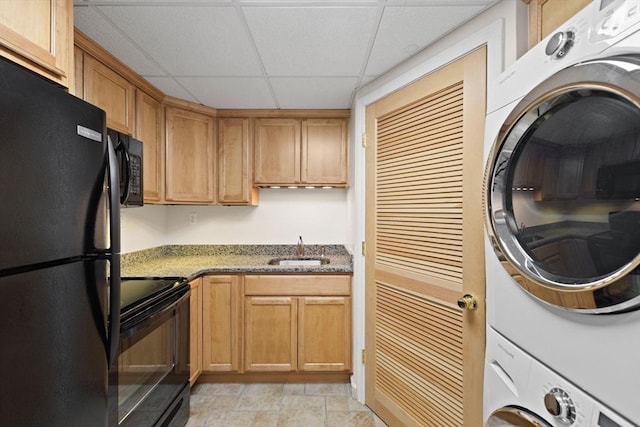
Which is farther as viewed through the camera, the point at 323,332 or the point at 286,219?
the point at 286,219

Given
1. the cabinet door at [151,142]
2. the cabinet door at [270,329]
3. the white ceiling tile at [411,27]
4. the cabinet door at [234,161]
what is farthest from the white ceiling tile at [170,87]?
the cabinet door at [270,329]

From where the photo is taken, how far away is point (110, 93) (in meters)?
1.80

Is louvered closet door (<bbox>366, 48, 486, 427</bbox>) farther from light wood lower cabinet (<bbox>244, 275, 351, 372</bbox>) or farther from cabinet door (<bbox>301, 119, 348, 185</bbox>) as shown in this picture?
cabinet door (<bbox>301, 119, 348, 185</bbox>)

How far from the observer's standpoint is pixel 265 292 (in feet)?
7.54

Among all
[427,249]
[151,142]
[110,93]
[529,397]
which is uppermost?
[110,93]

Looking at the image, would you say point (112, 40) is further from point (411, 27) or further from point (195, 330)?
point (195, 330)

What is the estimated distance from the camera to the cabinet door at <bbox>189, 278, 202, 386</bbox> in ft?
7.07

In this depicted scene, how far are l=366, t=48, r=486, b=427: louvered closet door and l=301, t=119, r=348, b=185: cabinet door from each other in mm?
696

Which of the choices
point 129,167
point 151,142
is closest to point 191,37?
point 129,167

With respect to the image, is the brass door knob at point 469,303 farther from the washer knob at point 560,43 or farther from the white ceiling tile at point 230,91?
the white ceiling tile at point 230,91

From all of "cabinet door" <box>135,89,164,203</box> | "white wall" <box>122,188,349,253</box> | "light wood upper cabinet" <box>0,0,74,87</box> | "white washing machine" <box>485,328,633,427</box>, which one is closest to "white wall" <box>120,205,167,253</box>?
"cabinet door" <box>135,89,164,203</box>

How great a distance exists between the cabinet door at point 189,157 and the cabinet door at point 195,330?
0.77 meters

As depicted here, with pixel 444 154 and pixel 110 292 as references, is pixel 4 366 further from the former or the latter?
pixel 444 154

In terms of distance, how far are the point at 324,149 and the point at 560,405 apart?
7.66 ft
